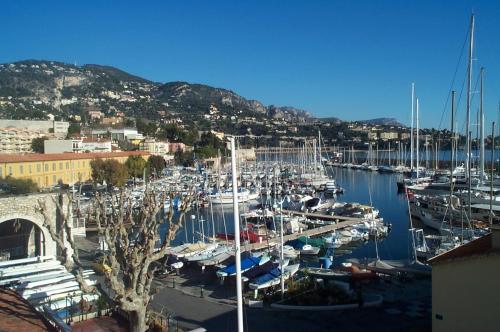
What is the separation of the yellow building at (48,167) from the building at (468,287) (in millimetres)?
27069

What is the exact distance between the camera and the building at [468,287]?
807 cm

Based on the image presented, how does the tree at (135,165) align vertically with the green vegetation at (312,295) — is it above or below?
above

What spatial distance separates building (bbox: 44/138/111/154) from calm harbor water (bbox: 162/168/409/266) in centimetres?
2758

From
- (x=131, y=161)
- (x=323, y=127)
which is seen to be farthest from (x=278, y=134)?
(x=131, y=161)

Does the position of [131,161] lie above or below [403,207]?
above

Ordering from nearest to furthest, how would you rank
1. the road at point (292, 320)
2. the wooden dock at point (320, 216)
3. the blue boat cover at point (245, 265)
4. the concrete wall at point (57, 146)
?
the road at point (292, 320) → the blue boat cover at point (245, 265) → the wooden dock at point (320, 216) → the concrete wall at point (57, 146)

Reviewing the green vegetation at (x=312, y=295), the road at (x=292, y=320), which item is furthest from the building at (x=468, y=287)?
the green vegetation at (x=312, y=295)

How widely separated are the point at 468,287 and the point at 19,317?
863cm

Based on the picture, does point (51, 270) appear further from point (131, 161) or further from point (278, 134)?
point (278, 134)

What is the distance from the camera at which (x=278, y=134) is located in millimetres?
168375

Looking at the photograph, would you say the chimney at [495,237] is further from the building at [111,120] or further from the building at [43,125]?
the building at [111,120]

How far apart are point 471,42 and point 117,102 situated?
577ft

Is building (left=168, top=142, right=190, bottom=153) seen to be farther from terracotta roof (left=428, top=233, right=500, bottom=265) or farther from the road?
terracotta roof (left=428, top=233, right=500, bottom=265)

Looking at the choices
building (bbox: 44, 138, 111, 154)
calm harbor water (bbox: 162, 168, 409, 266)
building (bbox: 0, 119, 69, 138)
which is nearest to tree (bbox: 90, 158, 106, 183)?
calm harbor water (bbox: 162, 168, 409, 266)
